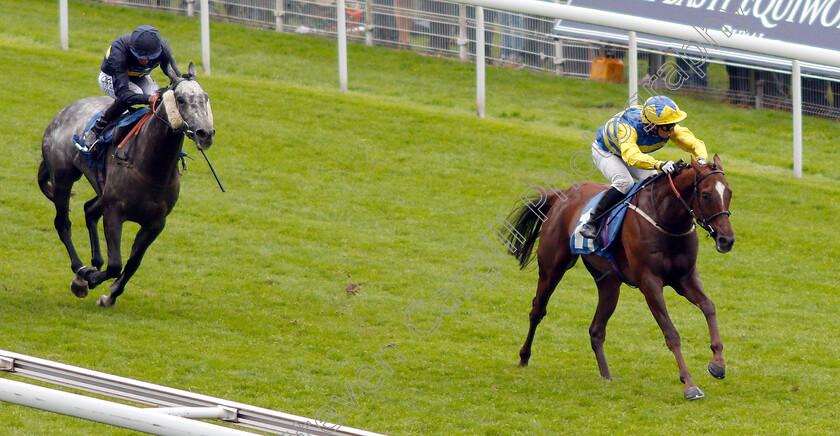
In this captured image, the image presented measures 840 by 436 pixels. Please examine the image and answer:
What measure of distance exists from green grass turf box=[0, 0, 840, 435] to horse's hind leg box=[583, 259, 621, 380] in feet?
0.55

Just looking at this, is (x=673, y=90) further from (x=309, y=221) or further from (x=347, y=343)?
(x=347, y=343)

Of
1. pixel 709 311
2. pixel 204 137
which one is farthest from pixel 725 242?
pixel 204 137

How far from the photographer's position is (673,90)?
13570mm

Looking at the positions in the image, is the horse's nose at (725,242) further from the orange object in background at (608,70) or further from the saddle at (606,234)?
the orange object in background at (608,70)

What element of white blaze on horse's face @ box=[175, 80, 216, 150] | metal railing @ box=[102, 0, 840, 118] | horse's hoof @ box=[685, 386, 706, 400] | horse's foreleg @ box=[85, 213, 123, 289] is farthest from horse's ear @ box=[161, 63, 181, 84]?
metal railing @ box=[102, 0, 840, 118]

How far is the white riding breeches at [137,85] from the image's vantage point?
24.1 feet

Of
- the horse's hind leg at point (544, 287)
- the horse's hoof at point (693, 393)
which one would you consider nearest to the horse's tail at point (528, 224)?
the horse's hind leg at point (544, 287)

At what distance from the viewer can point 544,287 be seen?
691cm

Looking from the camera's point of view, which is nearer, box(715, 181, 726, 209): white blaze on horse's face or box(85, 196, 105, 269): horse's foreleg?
box(715, 181, 726, 209): white blaze on horse's face

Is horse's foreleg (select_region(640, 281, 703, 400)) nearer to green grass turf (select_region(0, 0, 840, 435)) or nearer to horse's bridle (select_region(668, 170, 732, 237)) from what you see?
green grass turf (select_region(0, 0, 840, 435))

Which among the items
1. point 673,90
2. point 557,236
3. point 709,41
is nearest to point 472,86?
point 673,90

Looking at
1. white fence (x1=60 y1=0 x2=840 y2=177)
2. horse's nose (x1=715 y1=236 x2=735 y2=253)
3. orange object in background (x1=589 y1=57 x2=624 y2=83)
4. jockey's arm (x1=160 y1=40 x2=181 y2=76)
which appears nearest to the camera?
horse's nose (x1=715 y1=236 x2=735 y2=253)

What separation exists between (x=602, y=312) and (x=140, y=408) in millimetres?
4658

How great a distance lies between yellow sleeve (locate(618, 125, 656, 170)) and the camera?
607cm
